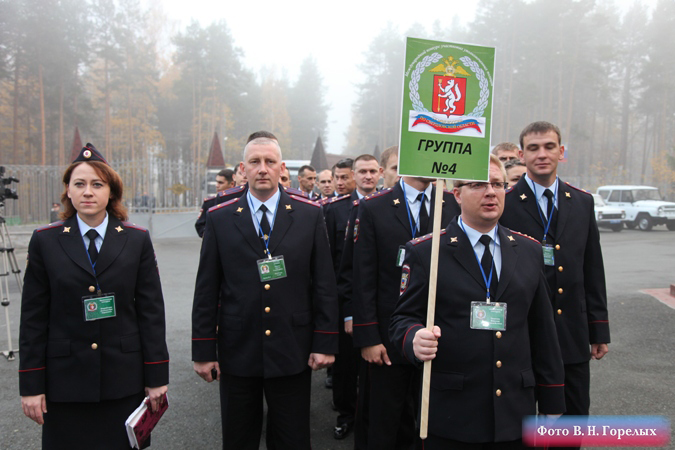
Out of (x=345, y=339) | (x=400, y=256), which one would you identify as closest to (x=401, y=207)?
(x=400, y=256)

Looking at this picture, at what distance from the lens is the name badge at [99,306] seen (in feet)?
8.60

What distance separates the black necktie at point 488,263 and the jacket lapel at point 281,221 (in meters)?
1.26

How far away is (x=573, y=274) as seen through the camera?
3066 mm

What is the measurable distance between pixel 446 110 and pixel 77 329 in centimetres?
230

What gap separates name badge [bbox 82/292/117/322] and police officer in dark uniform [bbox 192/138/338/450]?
0.49 m

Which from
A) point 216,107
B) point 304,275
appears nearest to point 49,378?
point 304,275

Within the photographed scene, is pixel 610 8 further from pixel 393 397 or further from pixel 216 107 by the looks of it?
pixel 393 397

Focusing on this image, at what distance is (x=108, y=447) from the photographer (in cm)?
266

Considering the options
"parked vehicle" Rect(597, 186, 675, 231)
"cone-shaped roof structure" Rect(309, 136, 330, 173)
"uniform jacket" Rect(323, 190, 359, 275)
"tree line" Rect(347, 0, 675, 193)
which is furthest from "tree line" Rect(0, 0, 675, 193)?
"uniform jacket" Rect(323, 190, 359, 275)

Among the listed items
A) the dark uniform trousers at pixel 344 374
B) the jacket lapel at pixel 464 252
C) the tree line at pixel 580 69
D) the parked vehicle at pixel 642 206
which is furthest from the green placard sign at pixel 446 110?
the tree line at pixel 580 69

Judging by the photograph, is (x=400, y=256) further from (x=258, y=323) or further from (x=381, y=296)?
(x=258, y=323)

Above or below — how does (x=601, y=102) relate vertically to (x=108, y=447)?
above

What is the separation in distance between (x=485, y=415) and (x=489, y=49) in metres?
1.78

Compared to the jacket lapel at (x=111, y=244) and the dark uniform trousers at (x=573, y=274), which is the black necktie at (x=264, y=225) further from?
the dark uniform trousers at (x=573, y=274)
